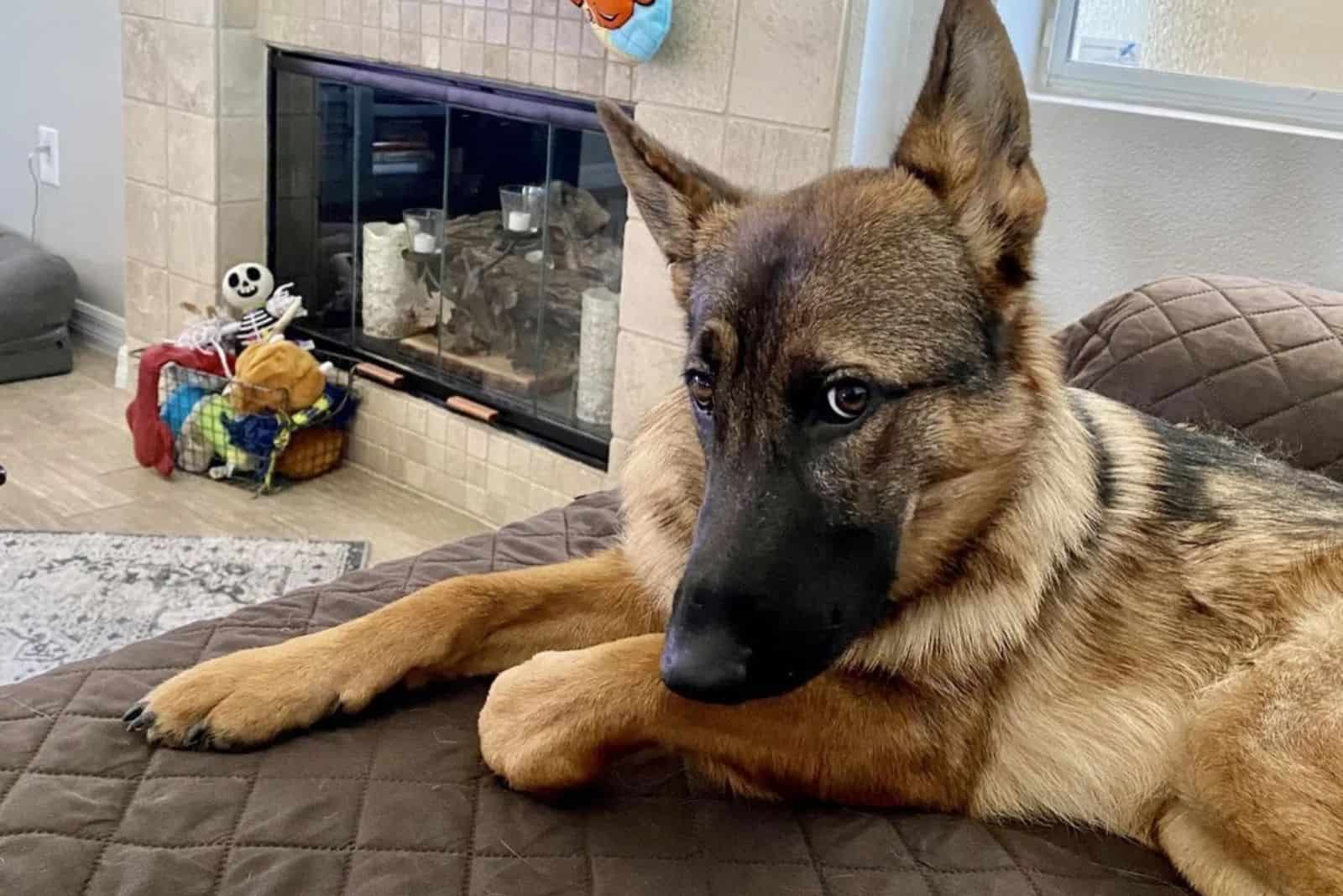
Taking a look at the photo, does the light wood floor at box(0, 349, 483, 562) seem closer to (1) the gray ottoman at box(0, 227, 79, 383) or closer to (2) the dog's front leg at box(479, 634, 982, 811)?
(1) the gray ottoman at box(0, 227, 79, 383)

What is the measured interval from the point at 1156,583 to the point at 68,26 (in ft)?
13.9

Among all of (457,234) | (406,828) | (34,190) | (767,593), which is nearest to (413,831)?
(406,828)

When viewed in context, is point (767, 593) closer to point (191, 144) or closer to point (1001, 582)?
point (1001, 582)

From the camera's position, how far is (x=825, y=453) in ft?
3.83

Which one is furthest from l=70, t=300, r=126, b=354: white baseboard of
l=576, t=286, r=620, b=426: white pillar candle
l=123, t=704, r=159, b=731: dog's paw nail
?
l=123, t=704, r=159, b=731: dog's paw nail

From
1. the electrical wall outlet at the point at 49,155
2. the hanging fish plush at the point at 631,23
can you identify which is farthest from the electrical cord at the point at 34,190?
the hanging fish plush at the point at 631,23

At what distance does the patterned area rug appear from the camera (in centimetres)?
259

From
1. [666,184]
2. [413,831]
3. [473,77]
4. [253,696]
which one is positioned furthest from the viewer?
[473,77]

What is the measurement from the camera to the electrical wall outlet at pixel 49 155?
448cm

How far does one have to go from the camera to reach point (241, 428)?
3.36 metres

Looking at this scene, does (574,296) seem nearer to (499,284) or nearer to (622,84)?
(499,284)

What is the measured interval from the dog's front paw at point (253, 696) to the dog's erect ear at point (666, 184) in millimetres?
596

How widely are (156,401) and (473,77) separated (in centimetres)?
129

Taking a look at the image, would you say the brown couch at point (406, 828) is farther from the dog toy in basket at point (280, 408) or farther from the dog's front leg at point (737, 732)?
Answer: the dog toy in basket at point (280, 408)
